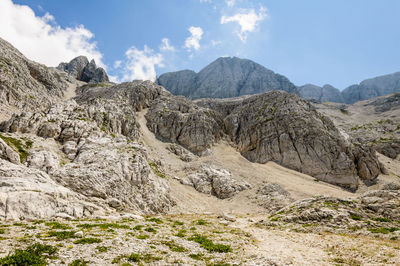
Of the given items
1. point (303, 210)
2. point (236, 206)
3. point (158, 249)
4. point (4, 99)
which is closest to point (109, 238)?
point (158, 249)

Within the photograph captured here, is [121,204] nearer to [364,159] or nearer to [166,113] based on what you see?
[166,113]

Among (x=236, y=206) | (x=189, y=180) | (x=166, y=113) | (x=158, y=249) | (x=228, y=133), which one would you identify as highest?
(x=166, y=113)

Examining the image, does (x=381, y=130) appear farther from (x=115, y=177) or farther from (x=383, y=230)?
(x=115, y=177)

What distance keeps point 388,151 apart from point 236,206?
365ft

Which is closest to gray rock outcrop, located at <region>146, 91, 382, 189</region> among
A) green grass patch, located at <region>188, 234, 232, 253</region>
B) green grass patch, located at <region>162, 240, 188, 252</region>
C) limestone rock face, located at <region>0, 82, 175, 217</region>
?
limestone rock face, located at <region>0, 82, 175, 217</region>

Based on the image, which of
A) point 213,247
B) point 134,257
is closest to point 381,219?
point 213,247

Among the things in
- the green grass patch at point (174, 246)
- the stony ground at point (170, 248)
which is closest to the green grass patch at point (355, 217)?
the stony ground at point (170, 248)

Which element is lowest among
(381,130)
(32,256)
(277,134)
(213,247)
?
(213,247)

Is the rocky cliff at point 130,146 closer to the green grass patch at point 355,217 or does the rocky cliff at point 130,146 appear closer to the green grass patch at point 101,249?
the green grass patch at point 101,249

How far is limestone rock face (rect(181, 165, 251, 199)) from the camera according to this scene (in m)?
66.0

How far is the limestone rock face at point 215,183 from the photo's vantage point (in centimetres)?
6600

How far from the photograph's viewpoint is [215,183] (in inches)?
2704

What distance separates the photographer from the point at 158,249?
13453 mm

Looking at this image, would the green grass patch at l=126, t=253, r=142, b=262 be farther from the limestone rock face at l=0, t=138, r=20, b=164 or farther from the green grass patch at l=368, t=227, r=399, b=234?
the limestone rock face at l=0, t=138, r=20, b=164
